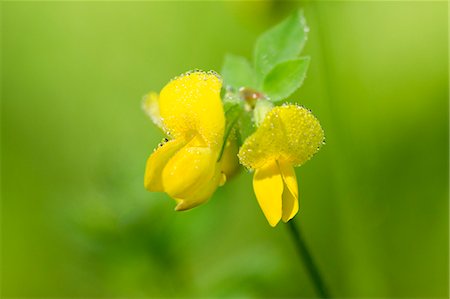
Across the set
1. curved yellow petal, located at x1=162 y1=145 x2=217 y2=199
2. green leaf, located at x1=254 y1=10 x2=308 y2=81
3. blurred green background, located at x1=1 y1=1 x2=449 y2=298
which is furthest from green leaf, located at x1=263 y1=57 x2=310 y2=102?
blurred green background, located at x1=1 y1=1 x2=449 y2=298

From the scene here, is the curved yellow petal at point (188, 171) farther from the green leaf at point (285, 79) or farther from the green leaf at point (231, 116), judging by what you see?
the green leaf at point (285, 79)

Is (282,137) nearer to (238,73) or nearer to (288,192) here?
(288,192)

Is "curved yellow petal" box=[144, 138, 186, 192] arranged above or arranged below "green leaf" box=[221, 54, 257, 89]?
below

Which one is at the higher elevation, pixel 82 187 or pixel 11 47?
pixel 11 47

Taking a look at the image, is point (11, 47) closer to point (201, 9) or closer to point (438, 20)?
point (201, 9)

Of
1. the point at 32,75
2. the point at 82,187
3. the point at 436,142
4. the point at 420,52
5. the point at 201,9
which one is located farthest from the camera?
the point at 32,75

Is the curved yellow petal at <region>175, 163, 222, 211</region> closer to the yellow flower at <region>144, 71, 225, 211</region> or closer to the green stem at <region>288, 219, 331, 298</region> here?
the yellow flower at <region>144, 71, 225, 211</region>

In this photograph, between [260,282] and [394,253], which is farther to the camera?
[394,253]

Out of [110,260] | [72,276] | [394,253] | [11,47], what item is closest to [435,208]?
[394,253]

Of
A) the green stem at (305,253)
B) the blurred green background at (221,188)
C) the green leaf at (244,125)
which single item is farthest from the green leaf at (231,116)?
the blurred green background at (221,188)
